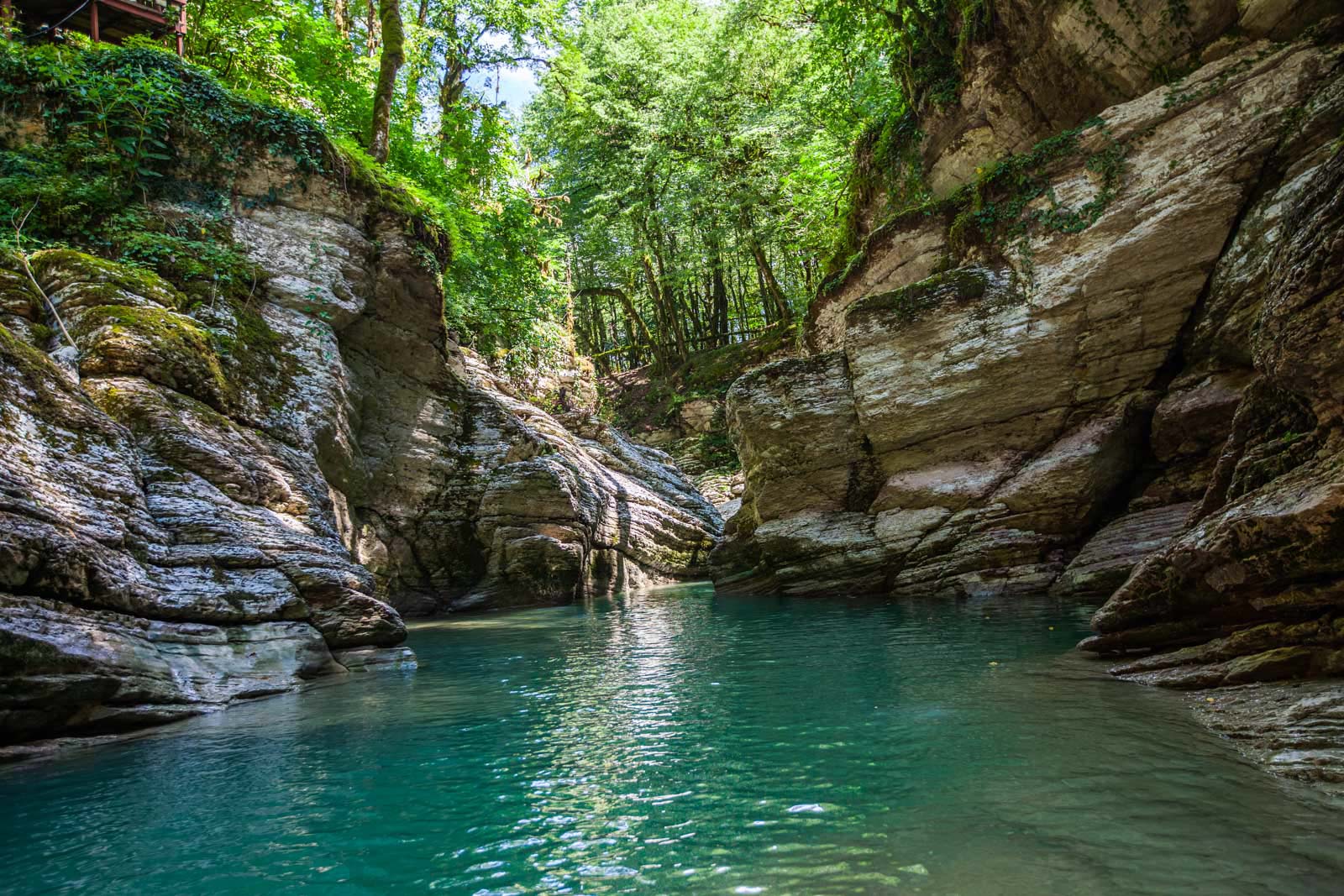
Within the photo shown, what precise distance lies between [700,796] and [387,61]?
17.4 m

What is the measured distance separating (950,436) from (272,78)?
1708 centimetres

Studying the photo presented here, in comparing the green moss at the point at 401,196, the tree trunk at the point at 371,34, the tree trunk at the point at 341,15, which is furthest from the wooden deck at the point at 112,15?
the tree trunk at the point at 371,34

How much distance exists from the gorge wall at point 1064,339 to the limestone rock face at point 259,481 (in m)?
5.65

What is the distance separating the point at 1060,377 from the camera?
12.4 meters

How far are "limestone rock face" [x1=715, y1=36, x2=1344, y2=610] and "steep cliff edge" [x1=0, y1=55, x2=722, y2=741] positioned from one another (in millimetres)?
6292

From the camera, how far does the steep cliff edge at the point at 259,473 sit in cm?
590

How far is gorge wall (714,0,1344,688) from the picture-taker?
10.3m

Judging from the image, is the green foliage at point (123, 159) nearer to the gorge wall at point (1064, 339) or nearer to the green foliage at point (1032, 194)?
the gorge wall at point (1064, 339)

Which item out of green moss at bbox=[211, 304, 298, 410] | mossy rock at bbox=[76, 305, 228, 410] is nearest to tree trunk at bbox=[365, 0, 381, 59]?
green moss at bbox=[211, 304, 298, 410]

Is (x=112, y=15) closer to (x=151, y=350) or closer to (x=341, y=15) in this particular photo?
(x=341, y=15)

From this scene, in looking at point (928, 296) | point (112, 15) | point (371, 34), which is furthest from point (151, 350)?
point (371, 34)

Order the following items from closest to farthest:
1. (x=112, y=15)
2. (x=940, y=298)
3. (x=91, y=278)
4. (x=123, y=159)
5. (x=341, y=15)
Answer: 1. (x=91, y=278)
2. (x=123, y=159)
3. (x=940, y=298)
4. (x=112, y=15)
5. (x=341, y=15)

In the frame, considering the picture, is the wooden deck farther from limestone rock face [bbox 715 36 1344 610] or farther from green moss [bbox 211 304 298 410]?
limestone rock face [bbox 715 36 1344 610]

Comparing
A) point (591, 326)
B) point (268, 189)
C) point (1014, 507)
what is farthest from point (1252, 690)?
point (591, 326)
